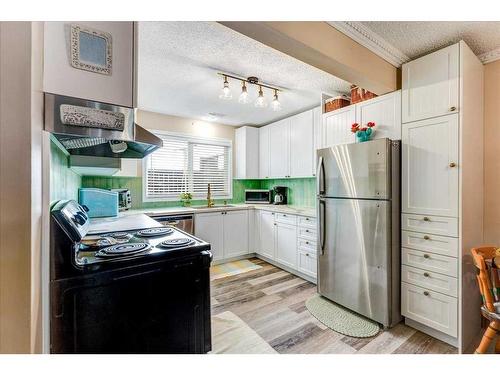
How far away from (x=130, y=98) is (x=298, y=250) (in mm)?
2731

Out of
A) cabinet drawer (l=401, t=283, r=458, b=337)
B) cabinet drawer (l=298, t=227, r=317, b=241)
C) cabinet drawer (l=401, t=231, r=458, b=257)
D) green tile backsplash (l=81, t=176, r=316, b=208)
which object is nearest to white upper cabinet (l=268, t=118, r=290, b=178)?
green tile backsplash (l=81, t=176, r=316, b=208)

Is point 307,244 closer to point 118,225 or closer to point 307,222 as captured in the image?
point 307,222

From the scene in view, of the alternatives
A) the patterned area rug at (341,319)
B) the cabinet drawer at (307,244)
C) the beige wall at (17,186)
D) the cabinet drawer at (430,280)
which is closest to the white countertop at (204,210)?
the cabinet drawer at (307,244)

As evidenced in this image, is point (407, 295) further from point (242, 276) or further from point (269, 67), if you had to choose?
point (269, 67)

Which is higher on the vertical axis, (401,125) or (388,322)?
(401,125)

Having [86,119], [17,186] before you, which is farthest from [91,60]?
[17,186]

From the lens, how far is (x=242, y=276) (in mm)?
3225

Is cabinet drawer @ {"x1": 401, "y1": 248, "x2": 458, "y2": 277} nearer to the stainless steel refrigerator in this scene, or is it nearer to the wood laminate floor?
the stainless steel refrigerator

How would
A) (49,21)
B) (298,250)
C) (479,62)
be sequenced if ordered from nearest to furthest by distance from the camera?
(49,21) < (479,62) < (298,250)

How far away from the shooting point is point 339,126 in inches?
102

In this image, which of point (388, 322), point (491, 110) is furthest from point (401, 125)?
point (388, 322)

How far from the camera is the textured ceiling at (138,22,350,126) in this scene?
1772 mm

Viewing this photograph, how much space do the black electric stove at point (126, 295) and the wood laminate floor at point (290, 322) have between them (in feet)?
3.17

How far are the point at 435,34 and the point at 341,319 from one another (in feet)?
8.22
